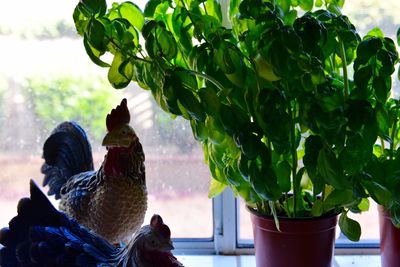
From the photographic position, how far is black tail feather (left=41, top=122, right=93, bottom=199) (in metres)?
0.95

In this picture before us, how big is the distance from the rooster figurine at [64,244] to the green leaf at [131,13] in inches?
10.5

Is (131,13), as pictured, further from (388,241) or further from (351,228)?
(388,241)

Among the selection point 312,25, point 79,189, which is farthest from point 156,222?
point 312,25

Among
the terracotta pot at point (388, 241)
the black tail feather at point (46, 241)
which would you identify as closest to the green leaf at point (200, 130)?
the black tail feather at point (46, 241)

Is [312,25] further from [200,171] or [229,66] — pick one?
[200,171]

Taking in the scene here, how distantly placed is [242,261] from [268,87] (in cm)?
50

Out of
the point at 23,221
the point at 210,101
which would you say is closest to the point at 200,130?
the point at 210,101

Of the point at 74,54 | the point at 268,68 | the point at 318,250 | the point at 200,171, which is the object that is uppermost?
the point at 74,54

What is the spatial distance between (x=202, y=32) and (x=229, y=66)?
0.08 m

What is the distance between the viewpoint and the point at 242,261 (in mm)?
1077

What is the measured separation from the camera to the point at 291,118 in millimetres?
690

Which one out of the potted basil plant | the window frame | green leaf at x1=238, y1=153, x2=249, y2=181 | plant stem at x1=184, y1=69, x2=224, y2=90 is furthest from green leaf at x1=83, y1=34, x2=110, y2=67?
the window frame

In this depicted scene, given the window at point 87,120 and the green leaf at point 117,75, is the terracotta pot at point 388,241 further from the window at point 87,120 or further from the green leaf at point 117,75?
the green leaf at point 117,75

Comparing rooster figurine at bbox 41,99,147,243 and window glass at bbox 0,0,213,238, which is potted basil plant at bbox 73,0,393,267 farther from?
window glass at bbox 0,0,213,238
